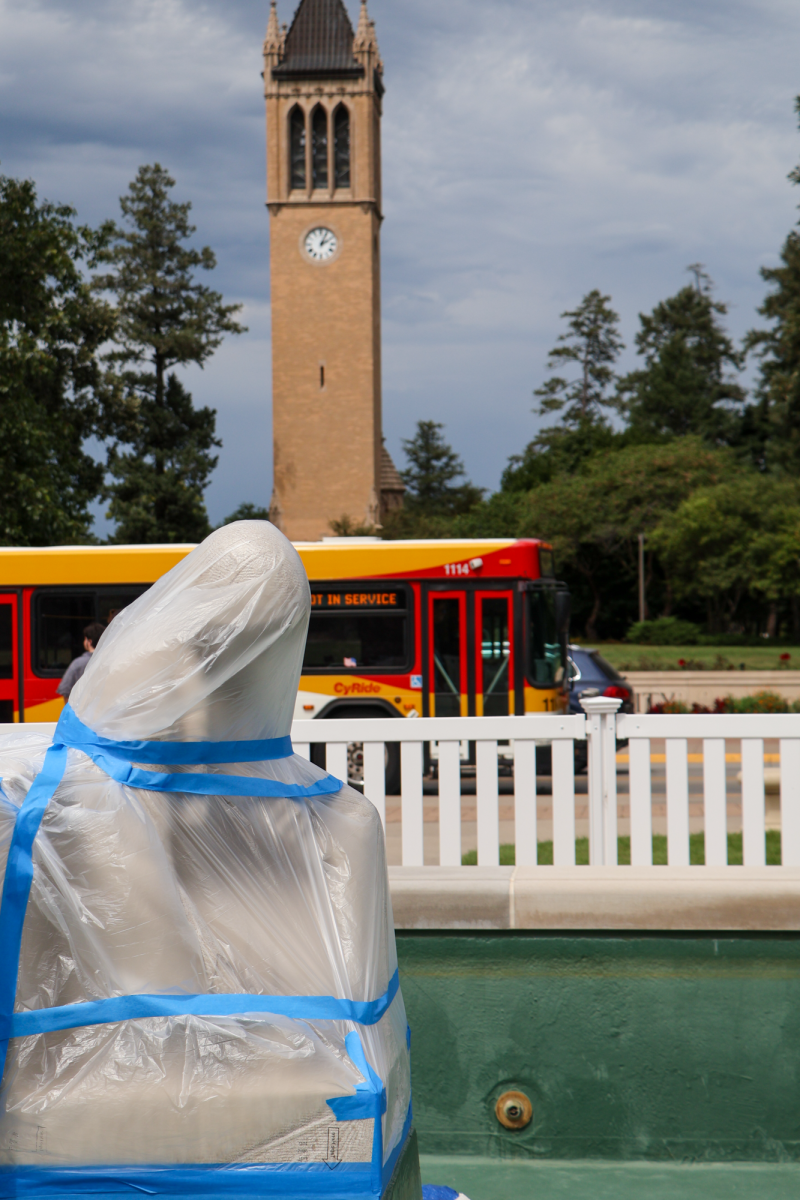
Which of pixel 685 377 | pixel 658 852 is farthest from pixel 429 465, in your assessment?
pixel 658 852

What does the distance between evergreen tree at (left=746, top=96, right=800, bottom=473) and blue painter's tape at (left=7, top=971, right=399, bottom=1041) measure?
34.3 meters

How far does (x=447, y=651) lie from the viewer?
42.0 ft

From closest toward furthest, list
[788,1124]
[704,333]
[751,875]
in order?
[788,1124] < [751,875] < [704,333]

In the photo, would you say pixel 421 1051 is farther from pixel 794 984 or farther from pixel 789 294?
pixel 789 294

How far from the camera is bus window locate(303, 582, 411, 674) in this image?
41.7 ft

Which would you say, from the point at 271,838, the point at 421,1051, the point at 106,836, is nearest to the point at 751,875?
the point at 421,1051

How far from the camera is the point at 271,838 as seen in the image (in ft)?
5.95

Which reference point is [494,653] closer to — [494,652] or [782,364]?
[494,652]

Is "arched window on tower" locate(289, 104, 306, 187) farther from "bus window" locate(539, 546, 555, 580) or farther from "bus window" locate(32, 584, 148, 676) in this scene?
"bus window" locate(32, 584, 148, 676)

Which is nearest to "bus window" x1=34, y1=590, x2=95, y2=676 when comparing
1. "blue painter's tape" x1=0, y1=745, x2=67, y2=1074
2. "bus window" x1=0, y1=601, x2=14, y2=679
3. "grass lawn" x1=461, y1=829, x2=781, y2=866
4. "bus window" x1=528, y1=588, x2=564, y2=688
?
"bus window" x1=0, y1=601, x2=14, y2=679

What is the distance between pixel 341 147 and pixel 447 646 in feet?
153

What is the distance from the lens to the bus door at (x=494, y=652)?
1261cm

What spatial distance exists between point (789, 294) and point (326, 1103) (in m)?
60.9

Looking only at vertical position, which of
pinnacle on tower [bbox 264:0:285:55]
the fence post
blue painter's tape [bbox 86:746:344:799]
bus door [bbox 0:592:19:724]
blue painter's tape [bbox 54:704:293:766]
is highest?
pinnacle on tower [bbox 264:0:285:55]
